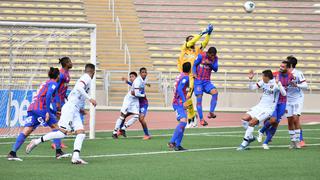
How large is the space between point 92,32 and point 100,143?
12.1 ft

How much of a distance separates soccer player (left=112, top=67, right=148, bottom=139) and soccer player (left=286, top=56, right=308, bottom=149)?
15.6ft

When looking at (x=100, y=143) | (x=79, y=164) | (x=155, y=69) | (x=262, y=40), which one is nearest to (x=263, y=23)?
(x=262, y=40)

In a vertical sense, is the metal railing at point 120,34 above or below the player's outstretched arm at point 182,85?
above

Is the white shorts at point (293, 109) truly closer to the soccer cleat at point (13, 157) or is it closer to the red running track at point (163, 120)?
the soccer cleat at point (13, 157)

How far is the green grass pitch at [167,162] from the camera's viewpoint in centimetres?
1295


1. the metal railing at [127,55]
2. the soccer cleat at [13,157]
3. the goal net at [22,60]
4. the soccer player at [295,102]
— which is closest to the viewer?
the soccer cleat at [13,157]

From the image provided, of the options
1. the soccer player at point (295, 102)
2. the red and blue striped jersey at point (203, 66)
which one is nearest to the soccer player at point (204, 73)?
the red and blue striped jersey at point (203, 66)

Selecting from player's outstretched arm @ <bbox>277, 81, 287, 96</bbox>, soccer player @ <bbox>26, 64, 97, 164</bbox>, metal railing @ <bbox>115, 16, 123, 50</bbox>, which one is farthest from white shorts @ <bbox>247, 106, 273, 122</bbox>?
metal railing @ <bbox>115, 16, 123, 50</bbox>

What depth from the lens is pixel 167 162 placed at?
15.1 m

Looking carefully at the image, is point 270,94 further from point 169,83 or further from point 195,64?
point 169,83

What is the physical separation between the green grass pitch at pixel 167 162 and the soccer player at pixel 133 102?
882 mm

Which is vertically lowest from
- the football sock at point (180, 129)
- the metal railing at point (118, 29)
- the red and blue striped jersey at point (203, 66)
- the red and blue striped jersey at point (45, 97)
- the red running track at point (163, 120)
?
the red running track at point (163, 120)

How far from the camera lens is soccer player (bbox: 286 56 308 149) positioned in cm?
1883

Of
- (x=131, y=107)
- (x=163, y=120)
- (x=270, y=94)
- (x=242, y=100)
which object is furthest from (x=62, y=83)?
(x=242, y=100)
